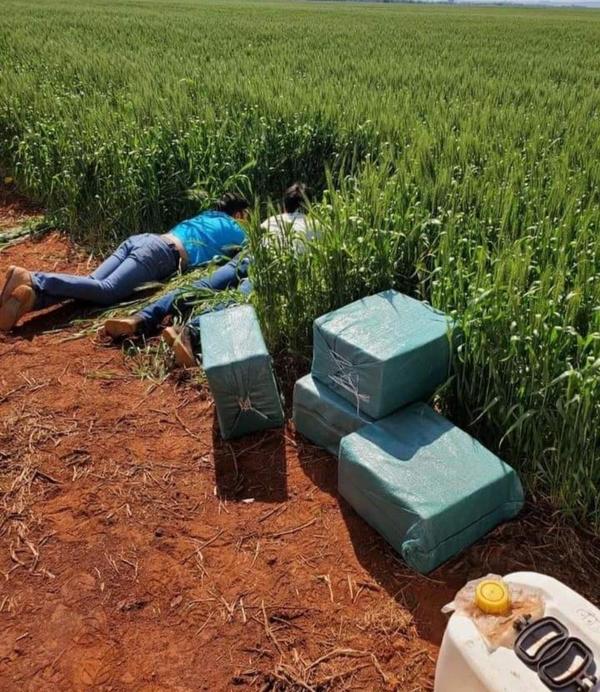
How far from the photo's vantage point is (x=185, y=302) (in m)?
3.29

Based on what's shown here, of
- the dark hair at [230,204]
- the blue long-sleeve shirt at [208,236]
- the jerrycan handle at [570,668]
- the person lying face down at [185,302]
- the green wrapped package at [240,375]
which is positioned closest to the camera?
the jerrycan handle at [570,668]

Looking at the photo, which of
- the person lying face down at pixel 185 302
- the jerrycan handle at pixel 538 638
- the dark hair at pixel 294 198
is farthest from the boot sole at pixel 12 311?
the jerrycan handle at pixel 538 638

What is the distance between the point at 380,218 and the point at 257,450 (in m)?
1.20

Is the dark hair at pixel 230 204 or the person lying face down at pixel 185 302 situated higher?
the dark hair at pixel 230 204

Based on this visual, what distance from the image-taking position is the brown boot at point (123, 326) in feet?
10.2

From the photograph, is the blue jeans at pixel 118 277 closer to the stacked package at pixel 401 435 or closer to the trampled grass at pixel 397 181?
the trampled grass at pixel 397 181

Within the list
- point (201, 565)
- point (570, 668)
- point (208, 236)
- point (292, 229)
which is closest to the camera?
point (570, 668)

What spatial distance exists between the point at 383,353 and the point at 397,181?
1.42m

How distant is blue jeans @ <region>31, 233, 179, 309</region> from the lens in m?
3.29

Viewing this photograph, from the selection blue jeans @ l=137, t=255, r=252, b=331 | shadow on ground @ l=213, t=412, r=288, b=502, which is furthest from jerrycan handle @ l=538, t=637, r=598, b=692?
blue jeans @ l=137, t=255, r=252, b=331

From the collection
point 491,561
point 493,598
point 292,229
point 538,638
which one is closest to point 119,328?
point 292,229

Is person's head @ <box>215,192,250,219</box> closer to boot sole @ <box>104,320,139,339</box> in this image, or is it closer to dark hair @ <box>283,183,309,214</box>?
dark hair @ <box>283,183,309,214</box>

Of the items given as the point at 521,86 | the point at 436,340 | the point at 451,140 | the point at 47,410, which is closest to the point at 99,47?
the point at 521,86

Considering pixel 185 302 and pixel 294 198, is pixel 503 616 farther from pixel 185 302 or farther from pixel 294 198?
pixel 294 198
